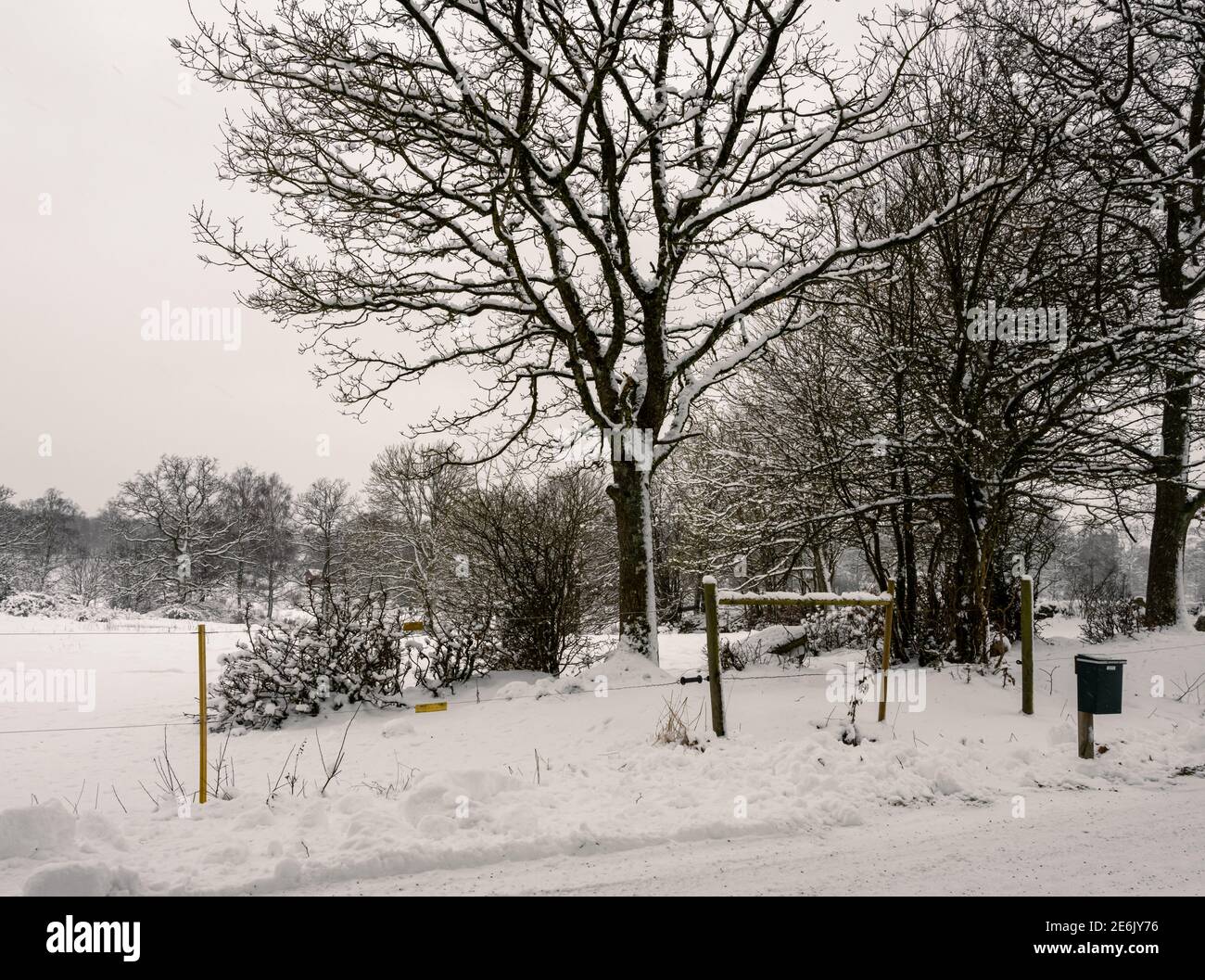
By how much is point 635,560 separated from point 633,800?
5.02 m

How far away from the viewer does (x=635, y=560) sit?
999cm

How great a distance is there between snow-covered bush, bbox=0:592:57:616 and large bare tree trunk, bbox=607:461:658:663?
2260 centimetres

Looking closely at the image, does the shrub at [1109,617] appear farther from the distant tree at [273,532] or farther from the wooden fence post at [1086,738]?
the distant tree at [273,532]

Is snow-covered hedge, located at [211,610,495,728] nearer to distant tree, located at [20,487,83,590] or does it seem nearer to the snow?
the snow

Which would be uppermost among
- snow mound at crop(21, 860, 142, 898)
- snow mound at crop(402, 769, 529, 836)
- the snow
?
the snow

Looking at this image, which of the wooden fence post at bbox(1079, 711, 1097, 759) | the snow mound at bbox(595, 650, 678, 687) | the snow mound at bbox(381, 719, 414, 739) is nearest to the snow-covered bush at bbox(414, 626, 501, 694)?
the snow mound at bbox(381, 719, 414, 739)

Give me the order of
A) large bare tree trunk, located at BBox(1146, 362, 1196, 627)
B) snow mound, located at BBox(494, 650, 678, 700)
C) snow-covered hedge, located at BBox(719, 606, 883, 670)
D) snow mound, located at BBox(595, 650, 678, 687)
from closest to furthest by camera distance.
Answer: snow mound, located at BBox(494, 650, 678, 700) < snow mound, located at BBox(595, 650, 678, 687) < snow-covered hedge, located at BBox(719, 606, 883, 670) < large bare tree trunk, located at BBox(1146, 362, 1196, 627)

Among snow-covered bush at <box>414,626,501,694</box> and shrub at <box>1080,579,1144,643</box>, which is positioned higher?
snow-covered bush at <box>414,626,501,694</box>

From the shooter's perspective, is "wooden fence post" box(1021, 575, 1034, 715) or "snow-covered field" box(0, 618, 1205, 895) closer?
"snow-covered field" box(0, 618, 1205, 895)

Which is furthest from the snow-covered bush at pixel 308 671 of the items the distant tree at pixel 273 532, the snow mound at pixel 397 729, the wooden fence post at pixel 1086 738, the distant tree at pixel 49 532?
the distant tree at pixel 49 532

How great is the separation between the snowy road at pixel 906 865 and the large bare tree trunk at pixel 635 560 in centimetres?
521

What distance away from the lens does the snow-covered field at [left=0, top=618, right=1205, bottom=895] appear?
4.00 meters
